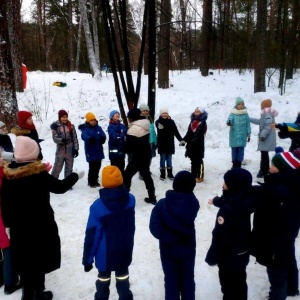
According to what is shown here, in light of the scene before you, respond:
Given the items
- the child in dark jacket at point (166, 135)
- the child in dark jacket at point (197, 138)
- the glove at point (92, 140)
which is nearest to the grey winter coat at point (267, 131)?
the child in dark jacket at point (197, 138)

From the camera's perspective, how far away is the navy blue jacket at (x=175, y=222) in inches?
117

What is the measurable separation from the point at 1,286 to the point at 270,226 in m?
3.10

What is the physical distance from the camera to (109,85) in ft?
49.8

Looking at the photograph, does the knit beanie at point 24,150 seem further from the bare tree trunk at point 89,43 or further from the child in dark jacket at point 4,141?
the bare tree trunk at point 89,43

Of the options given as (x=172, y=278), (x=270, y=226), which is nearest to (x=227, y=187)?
(x=270, y=226)

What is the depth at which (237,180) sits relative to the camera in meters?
3.00

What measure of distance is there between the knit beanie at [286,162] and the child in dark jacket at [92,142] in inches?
170

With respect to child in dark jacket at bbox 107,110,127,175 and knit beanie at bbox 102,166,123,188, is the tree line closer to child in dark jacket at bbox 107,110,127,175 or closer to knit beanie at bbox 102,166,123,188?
child in dark jacket at bbox 107,110,127,175

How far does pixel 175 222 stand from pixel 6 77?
677cm

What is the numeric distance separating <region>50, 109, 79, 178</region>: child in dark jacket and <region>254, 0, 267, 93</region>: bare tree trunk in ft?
33.8

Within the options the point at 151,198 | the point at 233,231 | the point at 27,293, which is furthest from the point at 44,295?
the point at 151,198

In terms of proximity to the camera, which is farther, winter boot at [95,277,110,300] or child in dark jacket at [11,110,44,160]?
child in dark jacket at [11,110,44,160]

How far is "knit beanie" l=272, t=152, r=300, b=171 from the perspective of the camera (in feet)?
10.3

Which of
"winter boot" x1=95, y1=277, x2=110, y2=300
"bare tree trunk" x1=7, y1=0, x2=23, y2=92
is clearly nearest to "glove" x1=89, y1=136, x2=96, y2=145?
"winter boot" x1=95, y1=277, x2=110, y2=300
